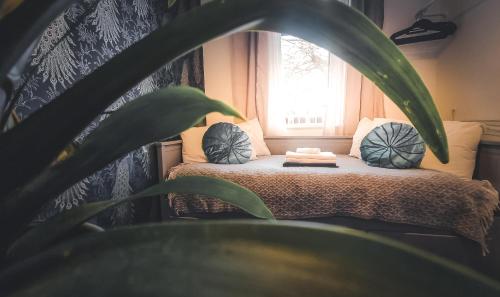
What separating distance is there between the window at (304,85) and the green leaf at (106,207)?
7.56 ft

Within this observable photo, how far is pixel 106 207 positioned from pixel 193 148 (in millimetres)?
1840

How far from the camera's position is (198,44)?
146 mm

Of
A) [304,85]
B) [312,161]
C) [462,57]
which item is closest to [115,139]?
[312,161]

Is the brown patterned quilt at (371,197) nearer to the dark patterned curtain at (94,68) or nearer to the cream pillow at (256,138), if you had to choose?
the dark patterned curtain at (94,68)

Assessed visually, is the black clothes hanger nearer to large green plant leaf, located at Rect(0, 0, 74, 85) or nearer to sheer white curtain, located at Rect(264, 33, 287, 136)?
sheer white curtain, located at Rect(264, 33, 287, 136)

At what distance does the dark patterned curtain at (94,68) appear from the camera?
962mm

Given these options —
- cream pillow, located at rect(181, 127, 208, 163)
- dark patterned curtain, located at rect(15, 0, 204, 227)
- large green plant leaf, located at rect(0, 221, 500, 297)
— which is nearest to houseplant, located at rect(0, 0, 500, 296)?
large green plant leaf, located at rect(0, 221, 500, 297)

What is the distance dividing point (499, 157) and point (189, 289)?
5.64 ft

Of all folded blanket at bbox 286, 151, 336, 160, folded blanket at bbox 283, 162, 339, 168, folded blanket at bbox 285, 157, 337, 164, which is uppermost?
folded blanket at bbox 286, 151, 336, 160

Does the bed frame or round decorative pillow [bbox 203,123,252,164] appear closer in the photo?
the bed frame

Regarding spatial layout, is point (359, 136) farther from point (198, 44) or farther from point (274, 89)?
point (198, 44)

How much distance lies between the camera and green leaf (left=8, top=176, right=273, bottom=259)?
0.18m

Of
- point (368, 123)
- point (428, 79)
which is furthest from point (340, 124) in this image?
point (428, 79)

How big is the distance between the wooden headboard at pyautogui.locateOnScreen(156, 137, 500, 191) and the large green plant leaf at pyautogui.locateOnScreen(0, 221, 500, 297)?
160 centimetres
